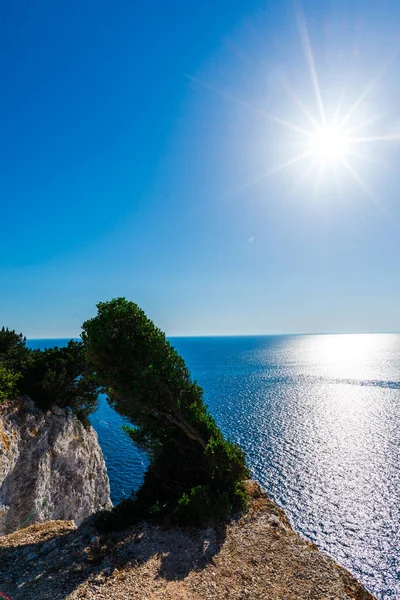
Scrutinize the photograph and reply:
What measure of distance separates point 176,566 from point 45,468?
67.9 ft

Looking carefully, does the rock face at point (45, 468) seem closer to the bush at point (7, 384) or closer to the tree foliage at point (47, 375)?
the bush at point (7, 384)

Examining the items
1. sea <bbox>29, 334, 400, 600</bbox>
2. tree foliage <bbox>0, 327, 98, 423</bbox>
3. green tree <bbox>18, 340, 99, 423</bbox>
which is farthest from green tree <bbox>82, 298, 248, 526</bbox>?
sea <bbox>29, 334, 400, 600</bbox>

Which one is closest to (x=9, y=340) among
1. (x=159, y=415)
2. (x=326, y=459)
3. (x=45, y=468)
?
(x=45, y=468)

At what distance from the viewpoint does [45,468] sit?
2742 centimetres

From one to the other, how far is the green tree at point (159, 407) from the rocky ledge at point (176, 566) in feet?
9.62

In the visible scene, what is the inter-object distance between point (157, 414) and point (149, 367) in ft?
14.4

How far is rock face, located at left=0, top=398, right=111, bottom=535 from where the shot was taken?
23969 mm

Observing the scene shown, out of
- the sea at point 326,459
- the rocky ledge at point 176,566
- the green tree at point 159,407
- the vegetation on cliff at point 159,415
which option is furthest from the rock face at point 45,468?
the sea at point 326,459

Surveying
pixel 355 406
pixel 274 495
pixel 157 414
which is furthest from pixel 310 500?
pixel 355 406

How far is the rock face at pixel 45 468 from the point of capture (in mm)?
23969

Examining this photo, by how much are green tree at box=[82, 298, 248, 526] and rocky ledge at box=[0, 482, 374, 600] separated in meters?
2.93

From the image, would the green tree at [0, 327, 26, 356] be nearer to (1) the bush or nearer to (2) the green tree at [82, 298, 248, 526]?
(1) the bush

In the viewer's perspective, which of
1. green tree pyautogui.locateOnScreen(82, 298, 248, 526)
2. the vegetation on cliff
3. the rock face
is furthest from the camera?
the rock face

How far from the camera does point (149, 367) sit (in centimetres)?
1909
